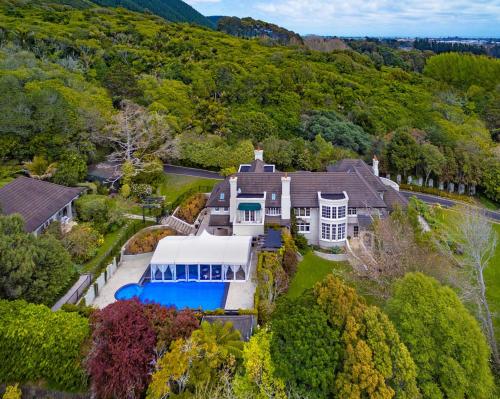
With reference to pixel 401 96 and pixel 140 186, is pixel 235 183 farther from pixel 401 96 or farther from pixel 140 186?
pixel 401 96

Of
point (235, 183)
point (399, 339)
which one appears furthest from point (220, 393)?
point (235, 183)

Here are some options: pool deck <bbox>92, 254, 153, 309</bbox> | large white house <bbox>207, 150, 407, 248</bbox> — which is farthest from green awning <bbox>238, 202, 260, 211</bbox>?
pool deck <bbox>92, 254, 153, 309</bbox>

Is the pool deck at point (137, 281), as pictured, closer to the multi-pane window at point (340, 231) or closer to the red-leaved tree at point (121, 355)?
the multi-pane window at point (340, 231)

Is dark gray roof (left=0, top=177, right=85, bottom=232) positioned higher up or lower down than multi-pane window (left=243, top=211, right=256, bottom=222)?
higher up

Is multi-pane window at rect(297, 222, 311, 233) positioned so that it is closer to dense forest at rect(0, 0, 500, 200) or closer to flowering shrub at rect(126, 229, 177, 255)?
flowering shrub at rect(126, 229, 177, 255)

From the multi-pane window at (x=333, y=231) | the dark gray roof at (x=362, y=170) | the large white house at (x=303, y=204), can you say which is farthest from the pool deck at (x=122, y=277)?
the dark gray roof at (x=362, y=170)
